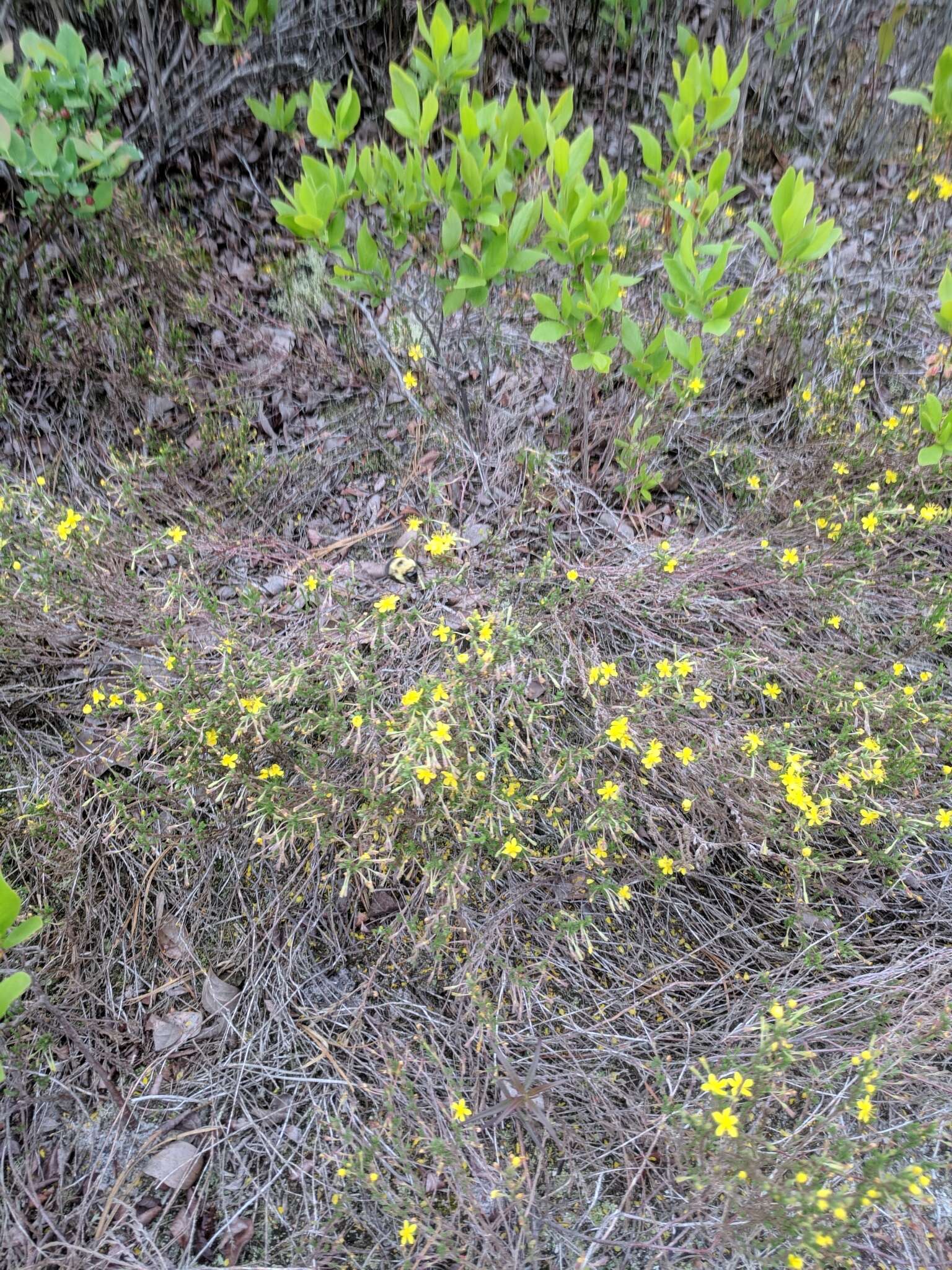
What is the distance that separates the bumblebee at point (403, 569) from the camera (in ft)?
8.22

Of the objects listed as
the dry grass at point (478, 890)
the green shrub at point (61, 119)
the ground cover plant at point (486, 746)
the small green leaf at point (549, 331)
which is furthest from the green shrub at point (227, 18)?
the small green leaf at point (549, 331)

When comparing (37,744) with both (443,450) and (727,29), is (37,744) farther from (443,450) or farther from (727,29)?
(727,29)

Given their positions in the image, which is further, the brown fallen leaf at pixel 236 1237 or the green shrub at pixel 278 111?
the green shrub at pixel 278 111

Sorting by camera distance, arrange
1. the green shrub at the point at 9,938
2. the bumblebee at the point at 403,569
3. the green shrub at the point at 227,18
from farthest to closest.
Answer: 1. the green shrub at the point at 227,18
2. the bumblebee at the point at 403,569
3. the green shrub at the point at 9,938

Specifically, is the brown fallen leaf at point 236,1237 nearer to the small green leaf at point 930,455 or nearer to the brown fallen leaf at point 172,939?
the brown fallen leaf at point 172,939

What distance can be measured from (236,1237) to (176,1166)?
0.24 meters

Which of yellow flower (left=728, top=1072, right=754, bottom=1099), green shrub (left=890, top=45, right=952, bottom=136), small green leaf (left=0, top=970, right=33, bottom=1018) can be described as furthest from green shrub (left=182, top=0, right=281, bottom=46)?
yellow flower (left=728, top=1072, right=754, bottom=1099)

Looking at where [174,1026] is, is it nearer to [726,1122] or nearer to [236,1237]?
[236,1237]

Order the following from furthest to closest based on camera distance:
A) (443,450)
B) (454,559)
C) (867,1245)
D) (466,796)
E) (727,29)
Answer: (727,29) < (443,450) < (454,559) < (466,796) < (867,1245)

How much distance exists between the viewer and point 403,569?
2.50 meters

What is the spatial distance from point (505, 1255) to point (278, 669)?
5.23ft

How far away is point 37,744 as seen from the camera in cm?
252

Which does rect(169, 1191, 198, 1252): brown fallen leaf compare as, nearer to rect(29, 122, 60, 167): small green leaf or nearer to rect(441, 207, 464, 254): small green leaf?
rect(441, 207, 464, 254): small green leaf

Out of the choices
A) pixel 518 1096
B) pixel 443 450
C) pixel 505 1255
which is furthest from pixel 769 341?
pixel 505 1255
